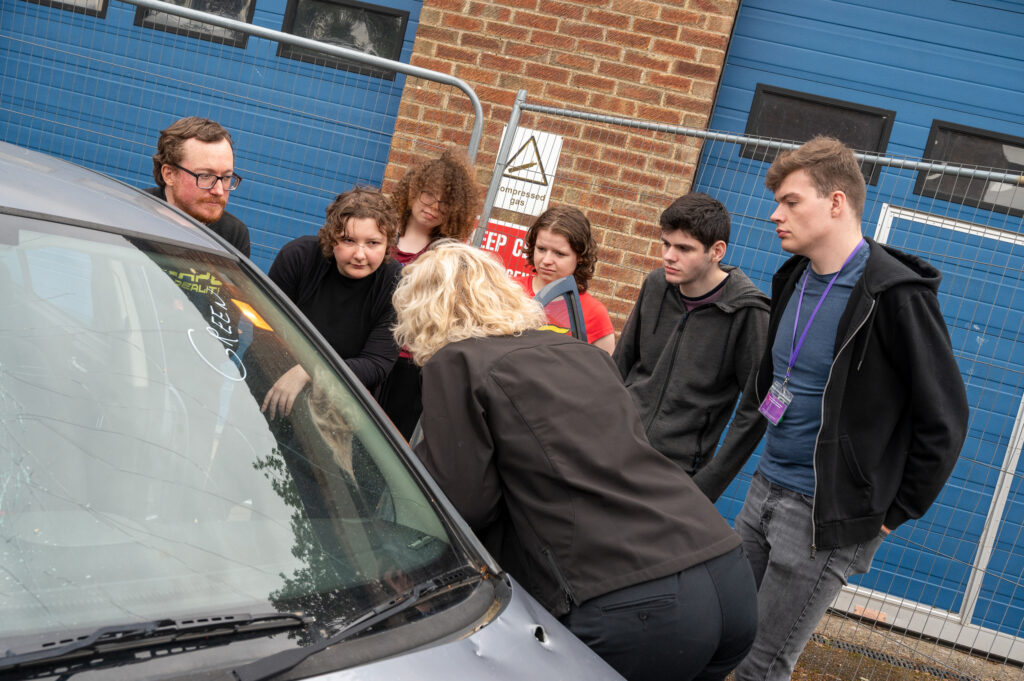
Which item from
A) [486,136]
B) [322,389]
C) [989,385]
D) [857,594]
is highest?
[486,136]

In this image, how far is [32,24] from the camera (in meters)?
5.82

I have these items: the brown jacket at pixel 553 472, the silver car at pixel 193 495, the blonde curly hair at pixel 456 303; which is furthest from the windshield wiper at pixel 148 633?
the blonde curly hair at pixel 456 303

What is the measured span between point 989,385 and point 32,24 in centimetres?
622

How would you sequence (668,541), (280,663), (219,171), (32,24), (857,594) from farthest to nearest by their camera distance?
1. (32,24)
2. (857,594)
3. (219,171)
4. (668,541)
5. (280,663)

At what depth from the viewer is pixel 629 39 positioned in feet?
17.5

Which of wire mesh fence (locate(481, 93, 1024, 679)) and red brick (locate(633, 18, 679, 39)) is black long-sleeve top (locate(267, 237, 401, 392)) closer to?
wire mesh fence (locate(481, 93, 1024, 679))

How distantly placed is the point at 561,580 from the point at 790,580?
1.08 meters

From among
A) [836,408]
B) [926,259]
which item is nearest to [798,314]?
[836,408]

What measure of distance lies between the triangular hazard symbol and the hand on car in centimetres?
296

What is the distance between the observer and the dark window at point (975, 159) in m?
5.29

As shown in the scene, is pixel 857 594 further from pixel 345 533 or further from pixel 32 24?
pixel 32 24

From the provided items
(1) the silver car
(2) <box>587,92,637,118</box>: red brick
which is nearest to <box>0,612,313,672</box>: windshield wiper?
(1) the silver car

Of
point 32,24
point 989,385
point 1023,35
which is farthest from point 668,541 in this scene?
point 32,24

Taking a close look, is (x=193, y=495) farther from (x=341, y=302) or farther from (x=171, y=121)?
(x=171, y=121)
